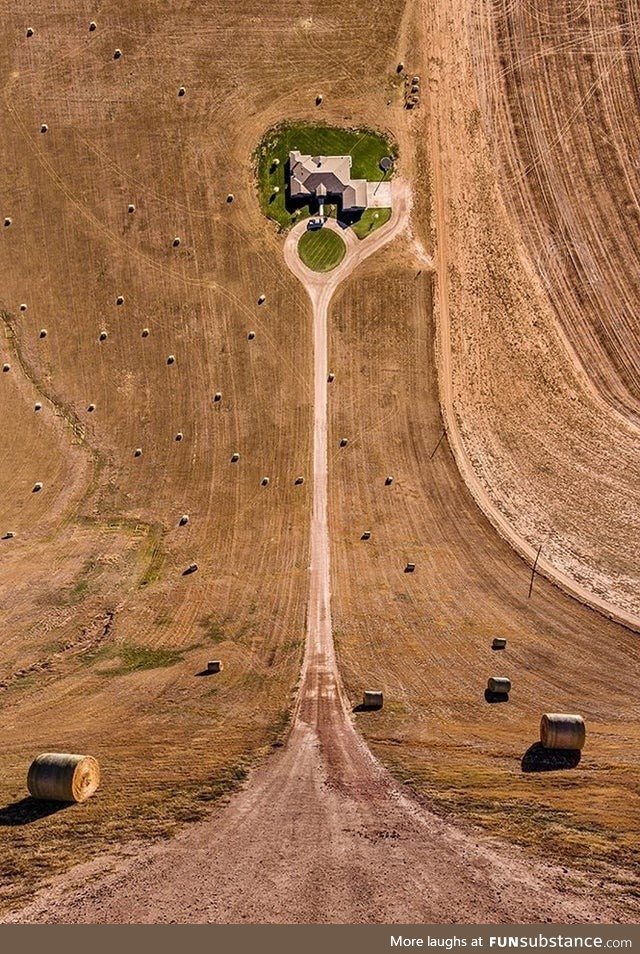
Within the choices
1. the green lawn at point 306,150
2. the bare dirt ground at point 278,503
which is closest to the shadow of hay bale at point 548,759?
the bare dirt ground at point 278,503

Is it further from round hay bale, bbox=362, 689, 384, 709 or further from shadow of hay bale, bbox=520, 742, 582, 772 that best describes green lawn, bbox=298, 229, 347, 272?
shadow of hay bale, bbox=520, 742, 582, 772

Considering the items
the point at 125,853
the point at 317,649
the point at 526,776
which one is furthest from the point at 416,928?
the point at 317,649

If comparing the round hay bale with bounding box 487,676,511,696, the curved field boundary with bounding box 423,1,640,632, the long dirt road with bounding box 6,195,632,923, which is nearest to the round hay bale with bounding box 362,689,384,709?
the long dirt road with bounding box 6,195,632,923

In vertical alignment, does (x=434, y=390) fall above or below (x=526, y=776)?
above

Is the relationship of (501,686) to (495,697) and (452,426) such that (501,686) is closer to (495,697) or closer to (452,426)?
(495,697)

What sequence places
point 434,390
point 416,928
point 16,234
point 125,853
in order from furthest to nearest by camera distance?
point 16,234, point 434,390, point 125,853, point 416,928

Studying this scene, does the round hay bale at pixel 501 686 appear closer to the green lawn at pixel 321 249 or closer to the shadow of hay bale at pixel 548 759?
the shadow of hay bale at pixel 548 759

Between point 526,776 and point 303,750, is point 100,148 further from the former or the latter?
point 526,776
